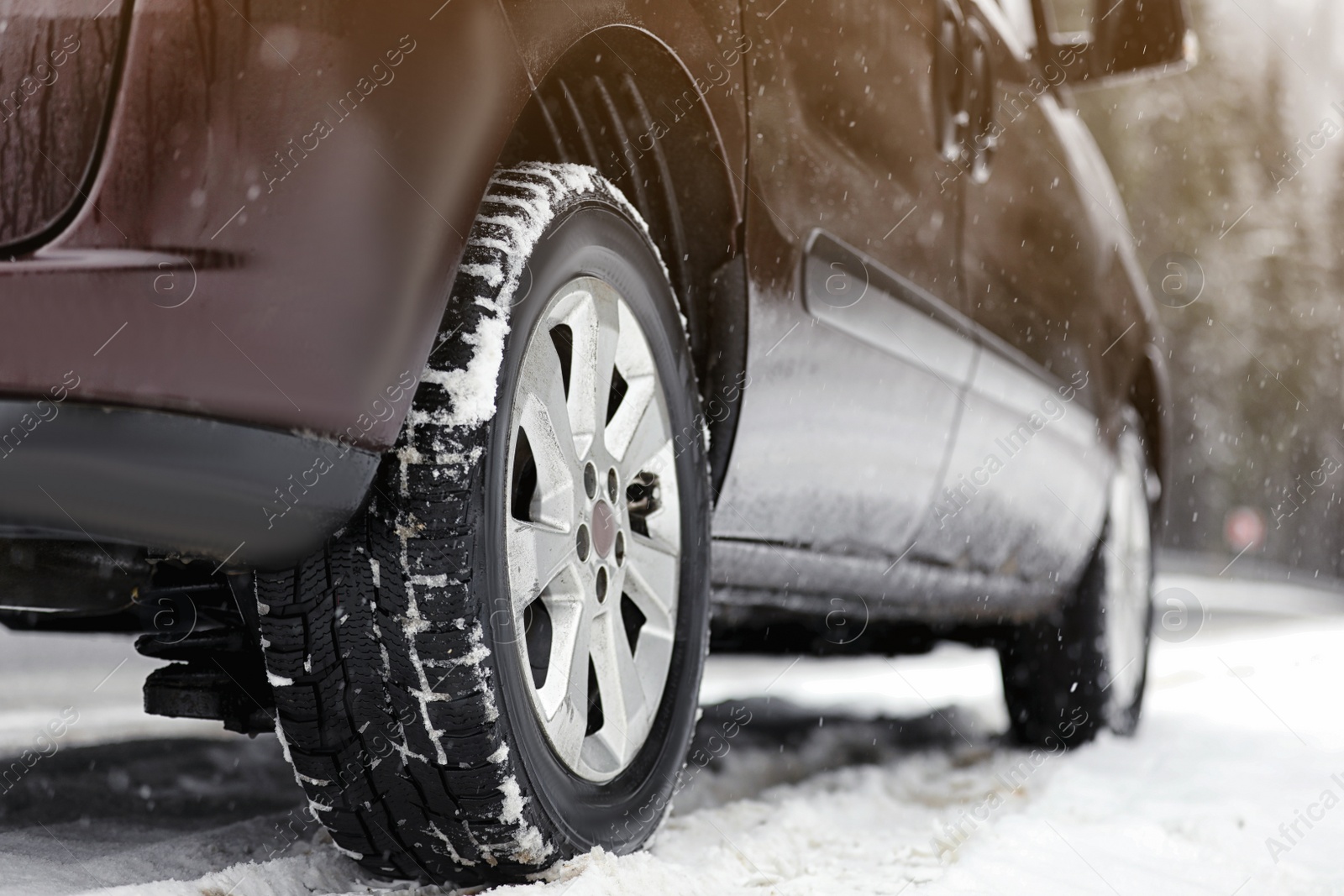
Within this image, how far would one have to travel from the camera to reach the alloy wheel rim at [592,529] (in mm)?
1495

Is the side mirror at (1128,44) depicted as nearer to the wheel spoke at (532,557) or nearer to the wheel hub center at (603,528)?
the wheel hub center at (603,528)

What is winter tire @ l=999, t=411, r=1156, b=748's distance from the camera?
3.57 m

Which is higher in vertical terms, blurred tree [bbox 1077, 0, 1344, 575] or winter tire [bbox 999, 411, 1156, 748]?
winter tire [bbox 999, 411, 1156, 748]

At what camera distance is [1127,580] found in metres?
3.86

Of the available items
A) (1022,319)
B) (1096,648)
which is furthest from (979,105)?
(1096,648)

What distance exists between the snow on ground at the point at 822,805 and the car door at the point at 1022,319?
0.55 meters

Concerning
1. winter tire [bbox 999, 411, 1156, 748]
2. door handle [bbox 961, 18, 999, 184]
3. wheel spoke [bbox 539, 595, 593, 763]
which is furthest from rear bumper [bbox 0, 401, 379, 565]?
winter tire [bbox 999, 411, 1156, 748]

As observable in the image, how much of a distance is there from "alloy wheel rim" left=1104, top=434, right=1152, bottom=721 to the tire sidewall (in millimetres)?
2208

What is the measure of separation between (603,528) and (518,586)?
20cm

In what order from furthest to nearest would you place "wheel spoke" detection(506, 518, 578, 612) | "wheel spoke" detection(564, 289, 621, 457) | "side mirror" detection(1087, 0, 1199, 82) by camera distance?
"side mirror" detection(1087, 0, 1199, 82) < "wheel spoke" detection(564, 289, 621, 457) < "wheel spoke" detection(506, 518, 578, 612)

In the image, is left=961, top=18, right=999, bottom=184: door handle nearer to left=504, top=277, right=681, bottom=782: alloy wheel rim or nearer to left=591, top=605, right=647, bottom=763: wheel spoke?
left=504, top=277, right=681, bottom=782: alloy wheel rim

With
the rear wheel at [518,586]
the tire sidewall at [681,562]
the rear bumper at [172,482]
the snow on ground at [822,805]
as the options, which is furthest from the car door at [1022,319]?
the rear bumper at [172,482]

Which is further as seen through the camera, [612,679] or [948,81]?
[948,81]

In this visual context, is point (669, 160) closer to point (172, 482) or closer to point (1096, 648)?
point (172, 482)
